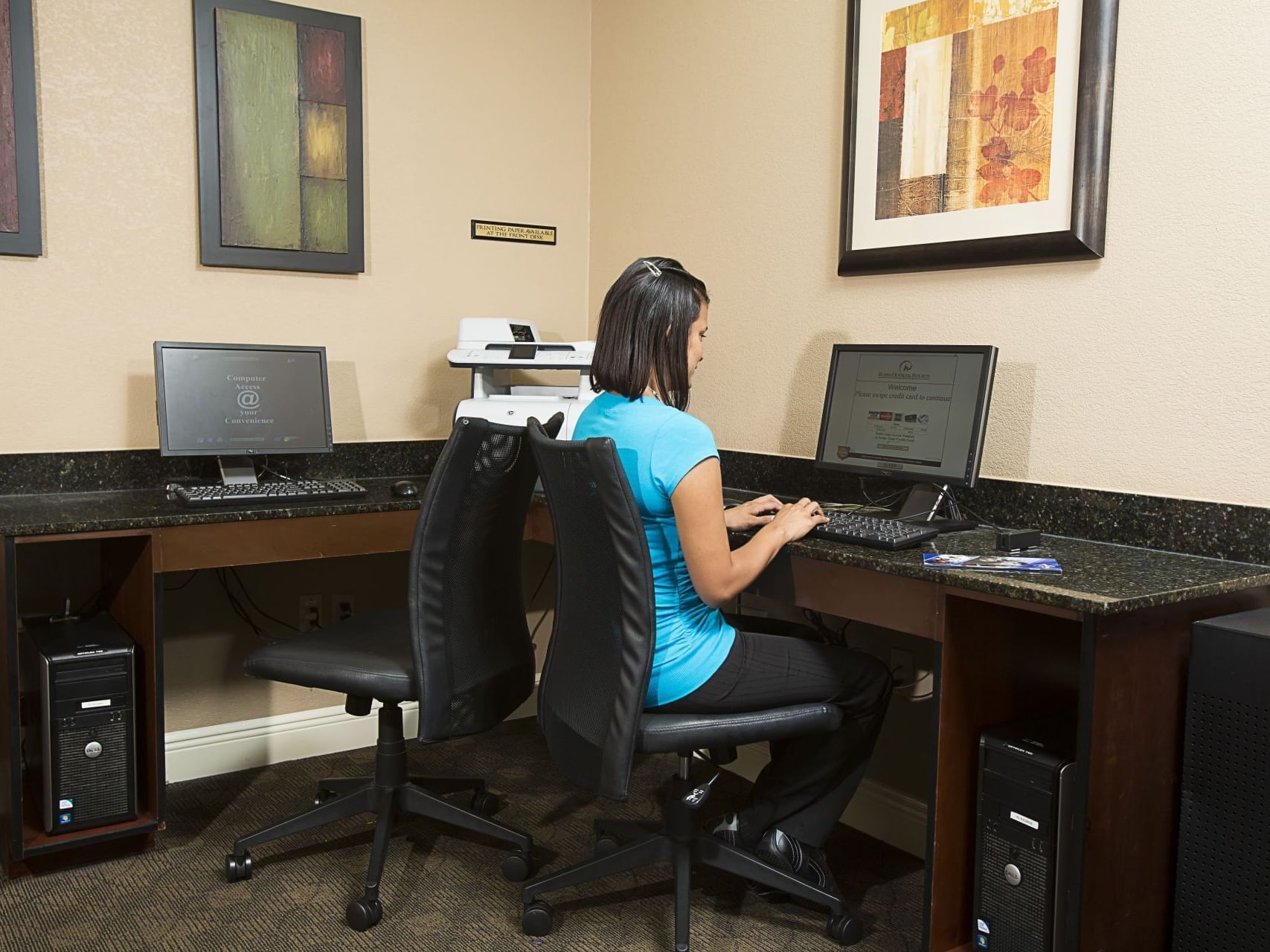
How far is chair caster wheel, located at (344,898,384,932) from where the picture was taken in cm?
214

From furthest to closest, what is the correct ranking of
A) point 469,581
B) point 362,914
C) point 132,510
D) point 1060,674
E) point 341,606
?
point 341,606, point 132,510, point 469,581, point 362,914, point 1060,674

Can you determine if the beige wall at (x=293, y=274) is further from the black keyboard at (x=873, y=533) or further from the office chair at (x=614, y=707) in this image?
the black keyboard at (x=873, y=533)

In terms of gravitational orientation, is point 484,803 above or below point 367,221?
below

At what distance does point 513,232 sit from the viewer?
11.3 feet

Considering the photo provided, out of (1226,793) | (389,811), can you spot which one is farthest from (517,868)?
(1226,793)

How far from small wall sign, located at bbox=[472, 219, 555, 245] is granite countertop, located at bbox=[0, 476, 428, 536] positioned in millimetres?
929

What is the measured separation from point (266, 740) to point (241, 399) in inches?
38.1

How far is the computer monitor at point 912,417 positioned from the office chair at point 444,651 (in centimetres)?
66

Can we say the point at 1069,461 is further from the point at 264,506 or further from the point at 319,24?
the point at 319,24

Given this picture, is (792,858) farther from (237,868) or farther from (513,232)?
(513,232)

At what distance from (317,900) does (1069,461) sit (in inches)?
70.4

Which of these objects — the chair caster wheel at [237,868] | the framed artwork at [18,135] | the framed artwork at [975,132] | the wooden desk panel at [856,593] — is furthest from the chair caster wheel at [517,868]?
the framed artwork at [18,135]

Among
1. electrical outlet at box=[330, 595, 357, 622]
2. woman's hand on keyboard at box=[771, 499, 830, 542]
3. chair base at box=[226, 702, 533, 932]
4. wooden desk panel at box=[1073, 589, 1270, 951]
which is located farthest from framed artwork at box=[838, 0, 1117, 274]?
electrical outlet at box=[330, 595, 357, 622]

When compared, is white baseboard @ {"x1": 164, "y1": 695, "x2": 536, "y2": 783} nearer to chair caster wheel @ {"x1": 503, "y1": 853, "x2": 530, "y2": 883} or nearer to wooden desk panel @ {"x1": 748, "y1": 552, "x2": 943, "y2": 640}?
chair caster wheel @ {"x1": 503, "y1": 853, "x2": 530, "y2": 883}
